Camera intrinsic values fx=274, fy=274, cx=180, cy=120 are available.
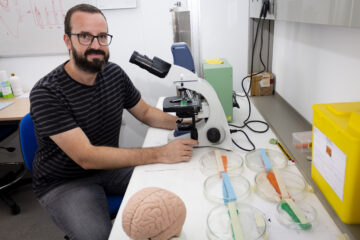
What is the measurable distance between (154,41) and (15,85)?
1.30 meters

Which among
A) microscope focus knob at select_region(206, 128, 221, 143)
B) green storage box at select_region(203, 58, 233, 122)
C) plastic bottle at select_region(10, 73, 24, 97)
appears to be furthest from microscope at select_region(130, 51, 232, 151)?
plastic bottle at select_region(10, 73, 24, 97)

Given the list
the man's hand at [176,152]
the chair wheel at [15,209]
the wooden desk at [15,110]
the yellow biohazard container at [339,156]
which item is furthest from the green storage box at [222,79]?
the chair wheel at [15,209]

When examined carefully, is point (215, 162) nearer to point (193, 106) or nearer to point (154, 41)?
point (193, 106)

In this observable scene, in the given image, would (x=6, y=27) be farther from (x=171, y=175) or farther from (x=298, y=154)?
(x=298, y=154)

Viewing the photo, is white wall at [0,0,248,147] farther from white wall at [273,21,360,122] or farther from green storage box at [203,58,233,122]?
green storage box at [203,58,233,122]

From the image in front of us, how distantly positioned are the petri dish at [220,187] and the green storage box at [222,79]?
1.87 ft

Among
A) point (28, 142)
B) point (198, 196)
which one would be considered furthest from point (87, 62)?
point (198, 196)

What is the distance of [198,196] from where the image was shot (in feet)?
3.12

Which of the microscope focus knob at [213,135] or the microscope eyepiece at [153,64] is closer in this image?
the microscope eyepiece at [153,64]

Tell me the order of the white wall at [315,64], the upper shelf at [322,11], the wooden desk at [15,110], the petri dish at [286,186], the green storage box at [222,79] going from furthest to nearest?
the wooden desk at [15,110] → the green storage box at [222,79] → the white wall at [315,64] → the petri dish at [286,186] → the upper shelf at [322,11]

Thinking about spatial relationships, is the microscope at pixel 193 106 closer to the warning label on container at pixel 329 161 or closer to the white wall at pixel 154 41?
the warning label on container at pixel 329 161

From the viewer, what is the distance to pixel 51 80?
127cm

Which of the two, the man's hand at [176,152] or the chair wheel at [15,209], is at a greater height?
the man's hand at [176,152]

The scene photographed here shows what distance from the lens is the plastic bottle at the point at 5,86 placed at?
2385mm
